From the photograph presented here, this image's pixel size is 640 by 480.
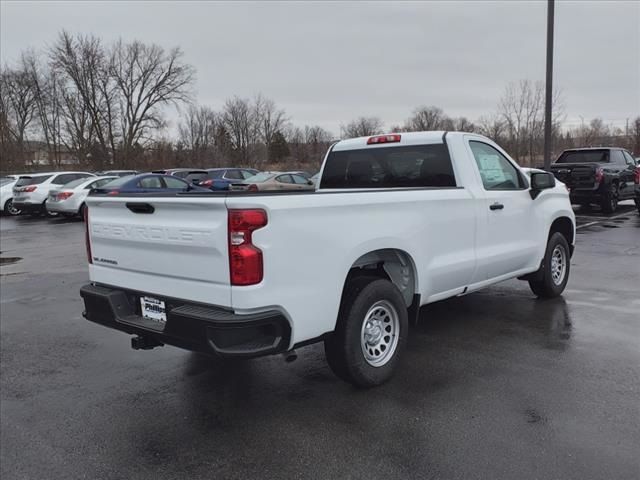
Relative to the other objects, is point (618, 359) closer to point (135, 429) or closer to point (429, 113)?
point (135, 429)

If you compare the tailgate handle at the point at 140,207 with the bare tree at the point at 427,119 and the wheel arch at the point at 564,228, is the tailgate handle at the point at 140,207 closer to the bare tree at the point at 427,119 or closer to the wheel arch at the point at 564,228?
the wheel arch at the point at 564,228

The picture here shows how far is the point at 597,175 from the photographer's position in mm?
15836

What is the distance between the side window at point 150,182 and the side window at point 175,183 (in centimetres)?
26

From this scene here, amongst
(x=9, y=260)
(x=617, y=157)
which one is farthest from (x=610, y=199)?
(x=9, y=260)

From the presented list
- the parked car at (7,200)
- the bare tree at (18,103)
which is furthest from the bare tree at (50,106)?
the parked car at (7,200)

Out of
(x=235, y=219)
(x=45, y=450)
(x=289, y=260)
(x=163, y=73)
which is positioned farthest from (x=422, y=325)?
(x=163, y=73)

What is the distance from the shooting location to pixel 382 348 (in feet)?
14.2

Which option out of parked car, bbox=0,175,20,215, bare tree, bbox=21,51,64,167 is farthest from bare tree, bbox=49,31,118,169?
parked car, bbox=0,175,20,215

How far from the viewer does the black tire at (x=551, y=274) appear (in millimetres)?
6488

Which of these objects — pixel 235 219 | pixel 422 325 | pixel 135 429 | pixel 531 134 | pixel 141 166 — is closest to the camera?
pixel 235 219

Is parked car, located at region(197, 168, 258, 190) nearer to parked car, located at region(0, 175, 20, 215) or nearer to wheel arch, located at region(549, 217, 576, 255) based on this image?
parked car, located at region(0, 175, 20, 215)

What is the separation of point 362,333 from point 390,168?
2181 millimetres

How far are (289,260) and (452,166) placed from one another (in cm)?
244

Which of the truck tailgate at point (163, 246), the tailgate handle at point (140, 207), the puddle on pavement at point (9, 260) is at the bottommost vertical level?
the puddle on pavement at point (9, 260)
